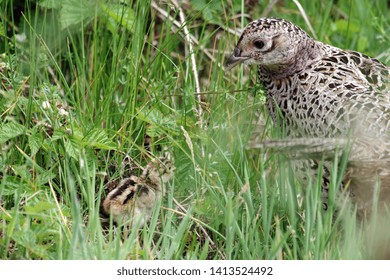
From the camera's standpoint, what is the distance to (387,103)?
432 cm

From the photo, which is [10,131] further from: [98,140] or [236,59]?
[236,59]

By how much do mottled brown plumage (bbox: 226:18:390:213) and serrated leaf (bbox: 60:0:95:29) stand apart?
87 cm

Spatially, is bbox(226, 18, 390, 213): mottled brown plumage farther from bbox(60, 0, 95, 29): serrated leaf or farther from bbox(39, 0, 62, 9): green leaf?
bbox(39, 0, 62, 9): green leaf

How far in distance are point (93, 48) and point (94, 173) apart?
3.44ft

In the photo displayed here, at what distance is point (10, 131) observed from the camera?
4.44 meters

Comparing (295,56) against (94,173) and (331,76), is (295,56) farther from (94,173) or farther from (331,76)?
(94,173)

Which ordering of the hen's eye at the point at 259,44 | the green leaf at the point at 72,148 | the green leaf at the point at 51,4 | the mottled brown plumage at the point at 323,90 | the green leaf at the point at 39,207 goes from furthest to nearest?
the green leaf at the point at 51,4 < the hen's eye at the point at 259,44 < the green leaf at the point at 72,148 < the mottled brown plumage at the point at 323,90 < the green leaf at the point at 39,207

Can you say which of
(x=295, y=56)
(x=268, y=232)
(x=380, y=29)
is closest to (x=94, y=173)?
(x=268, y=232)

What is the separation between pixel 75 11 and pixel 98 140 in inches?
34.5

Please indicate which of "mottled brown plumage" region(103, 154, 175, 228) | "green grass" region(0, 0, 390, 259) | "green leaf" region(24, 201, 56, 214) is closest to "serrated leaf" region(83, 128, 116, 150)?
"green grass" region(0, 0, 390, 259)

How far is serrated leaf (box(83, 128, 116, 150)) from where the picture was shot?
14.4ft

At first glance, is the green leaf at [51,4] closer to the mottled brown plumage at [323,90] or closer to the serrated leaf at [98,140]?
the serrated leaf at [98,140]

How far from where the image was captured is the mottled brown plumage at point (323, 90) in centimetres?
418

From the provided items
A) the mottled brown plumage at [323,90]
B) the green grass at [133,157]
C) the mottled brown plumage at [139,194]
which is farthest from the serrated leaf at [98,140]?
the mottled brown plumage at [323,90]
